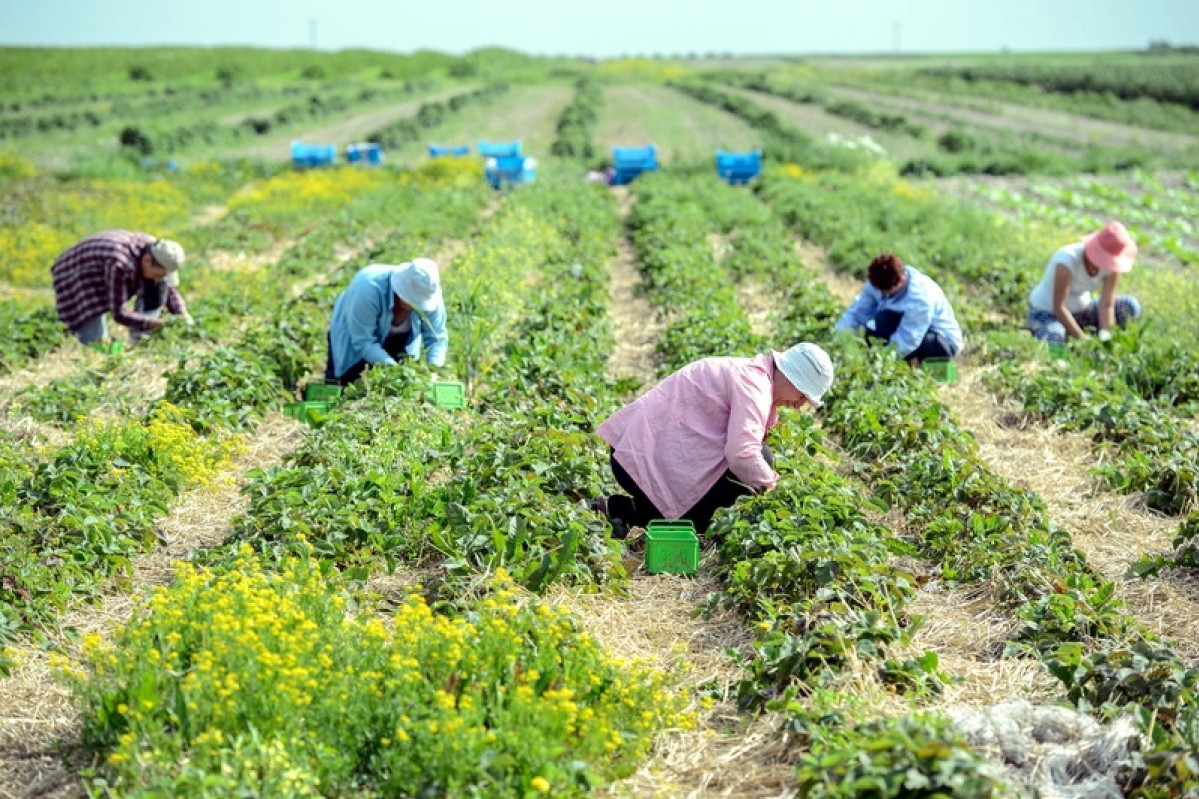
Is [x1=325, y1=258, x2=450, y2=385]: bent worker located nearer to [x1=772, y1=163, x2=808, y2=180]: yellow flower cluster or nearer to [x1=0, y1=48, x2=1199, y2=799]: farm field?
[x1=0, y1=48, x2=1199, y2=799]: farm field

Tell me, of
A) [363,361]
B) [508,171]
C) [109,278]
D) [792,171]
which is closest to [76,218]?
[508,171]

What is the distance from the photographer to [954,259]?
44.8ft

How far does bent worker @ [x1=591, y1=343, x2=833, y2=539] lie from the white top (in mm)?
4767

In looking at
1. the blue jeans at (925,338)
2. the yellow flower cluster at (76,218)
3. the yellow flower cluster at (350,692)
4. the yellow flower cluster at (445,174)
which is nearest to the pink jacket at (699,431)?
the yellow flower cluster at (350,692)

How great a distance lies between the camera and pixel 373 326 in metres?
8.05

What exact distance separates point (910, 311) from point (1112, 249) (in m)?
1.86

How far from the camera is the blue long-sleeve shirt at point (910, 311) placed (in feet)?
29.8

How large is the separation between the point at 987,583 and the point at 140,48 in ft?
284

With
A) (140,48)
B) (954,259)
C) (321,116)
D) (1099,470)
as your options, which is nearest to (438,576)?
(1099,470)

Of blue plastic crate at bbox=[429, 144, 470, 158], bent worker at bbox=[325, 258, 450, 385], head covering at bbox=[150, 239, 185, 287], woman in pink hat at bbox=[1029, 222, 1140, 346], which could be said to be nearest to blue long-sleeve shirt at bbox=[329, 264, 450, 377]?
bent worker at bbox=[325, 258, 450, 385]

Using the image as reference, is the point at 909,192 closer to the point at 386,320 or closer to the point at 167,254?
the point at 167,254

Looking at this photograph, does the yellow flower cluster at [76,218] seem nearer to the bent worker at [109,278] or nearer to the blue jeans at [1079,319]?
the bent worker at [109,278]

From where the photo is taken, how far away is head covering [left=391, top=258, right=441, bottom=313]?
7588 mm

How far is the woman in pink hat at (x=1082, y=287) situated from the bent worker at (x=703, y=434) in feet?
15.3
